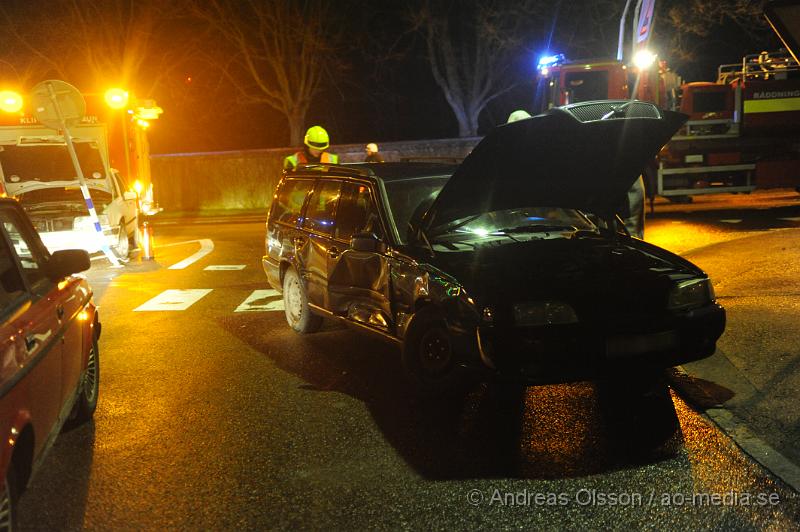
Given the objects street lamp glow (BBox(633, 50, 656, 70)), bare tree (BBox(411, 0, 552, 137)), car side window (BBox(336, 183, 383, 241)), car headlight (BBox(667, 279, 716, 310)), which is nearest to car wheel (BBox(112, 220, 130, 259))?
car side window (BBox(336, 183, 383, 241))

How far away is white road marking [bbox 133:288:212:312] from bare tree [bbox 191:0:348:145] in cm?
2068

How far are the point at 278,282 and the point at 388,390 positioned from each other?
2.83 metres

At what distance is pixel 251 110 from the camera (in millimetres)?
36156

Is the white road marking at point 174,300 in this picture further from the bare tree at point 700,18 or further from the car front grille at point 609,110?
the bare tree at point 700,18

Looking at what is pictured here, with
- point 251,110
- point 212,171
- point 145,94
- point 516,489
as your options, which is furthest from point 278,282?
point 251,110

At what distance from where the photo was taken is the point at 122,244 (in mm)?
13336

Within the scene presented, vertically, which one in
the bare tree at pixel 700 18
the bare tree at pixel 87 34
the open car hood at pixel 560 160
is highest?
the bare tree at pixel 87 34

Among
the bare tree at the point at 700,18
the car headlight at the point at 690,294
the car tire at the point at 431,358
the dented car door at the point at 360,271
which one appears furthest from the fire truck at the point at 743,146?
the car tire at the point at 431,358

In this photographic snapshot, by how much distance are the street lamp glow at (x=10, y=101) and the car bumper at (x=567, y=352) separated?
11.3 m

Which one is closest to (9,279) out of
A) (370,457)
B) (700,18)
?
(370,457)

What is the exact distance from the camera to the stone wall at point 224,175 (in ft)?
86.1

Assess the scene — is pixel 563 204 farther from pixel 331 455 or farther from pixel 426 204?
pixel 331 455

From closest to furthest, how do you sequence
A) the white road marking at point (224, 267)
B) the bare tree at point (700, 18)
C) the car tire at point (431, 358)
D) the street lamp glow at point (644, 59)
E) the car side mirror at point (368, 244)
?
1. the car tire at point (431, 358)
2. the car side mirror at point (368, 244)
3. the white road marking at point (224, 267)
4. the street lamp glow at point (644, 59)
5. the bare tree at point (700, 18)

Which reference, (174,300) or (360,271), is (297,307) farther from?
(174,300)
